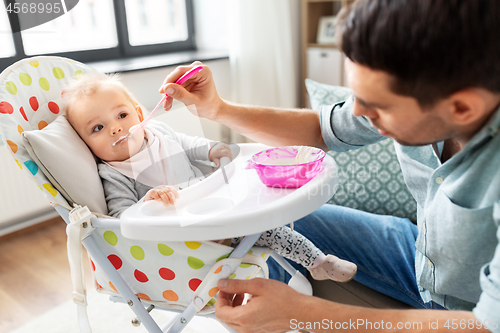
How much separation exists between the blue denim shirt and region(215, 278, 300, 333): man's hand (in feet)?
0.99

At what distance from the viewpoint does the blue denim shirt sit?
64 cm

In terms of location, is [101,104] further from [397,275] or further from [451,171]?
[397,275]

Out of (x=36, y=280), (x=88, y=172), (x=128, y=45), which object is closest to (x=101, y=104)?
(x=88, y=172)

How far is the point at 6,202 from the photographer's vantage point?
1.92 metres

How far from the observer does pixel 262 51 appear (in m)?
2.74

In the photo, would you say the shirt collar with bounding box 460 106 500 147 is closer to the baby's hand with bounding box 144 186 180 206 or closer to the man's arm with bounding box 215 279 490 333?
the man's arm with bounding box 215 279 490 333

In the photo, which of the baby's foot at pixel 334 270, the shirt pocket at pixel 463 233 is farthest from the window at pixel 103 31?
the shirt pocket at pixel 463 233

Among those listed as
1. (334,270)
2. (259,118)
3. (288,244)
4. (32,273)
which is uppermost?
(259,118)

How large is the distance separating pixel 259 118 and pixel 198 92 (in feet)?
0.64

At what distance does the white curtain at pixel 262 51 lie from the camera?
2604 mm

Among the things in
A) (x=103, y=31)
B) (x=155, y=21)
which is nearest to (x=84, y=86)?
(x=103, y=31)

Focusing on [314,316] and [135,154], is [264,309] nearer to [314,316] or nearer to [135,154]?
[314,316]

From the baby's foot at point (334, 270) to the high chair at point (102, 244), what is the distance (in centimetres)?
22

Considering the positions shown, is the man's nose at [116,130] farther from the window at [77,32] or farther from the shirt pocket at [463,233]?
the window at [77,32]
